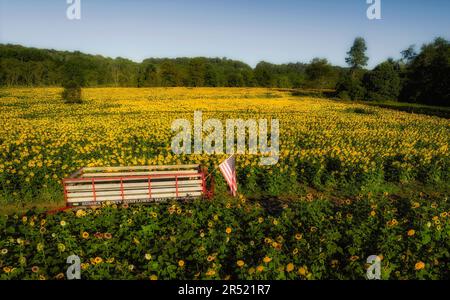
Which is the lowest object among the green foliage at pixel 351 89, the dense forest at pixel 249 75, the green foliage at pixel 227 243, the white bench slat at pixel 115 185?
the green foliage at pixel 227 243

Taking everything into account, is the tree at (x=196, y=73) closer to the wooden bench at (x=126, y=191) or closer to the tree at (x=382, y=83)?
the tree at (x=382, y=83)

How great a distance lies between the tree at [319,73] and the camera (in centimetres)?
8438

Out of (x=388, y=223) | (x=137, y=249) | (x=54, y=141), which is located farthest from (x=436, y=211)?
(x=54, y=141)

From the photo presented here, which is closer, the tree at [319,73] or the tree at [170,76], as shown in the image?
the tree at [319,73]

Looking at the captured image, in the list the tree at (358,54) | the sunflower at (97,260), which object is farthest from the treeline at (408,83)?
the sunflower at (97,260)

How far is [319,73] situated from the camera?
3324 inches

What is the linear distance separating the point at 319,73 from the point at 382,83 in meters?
33.7

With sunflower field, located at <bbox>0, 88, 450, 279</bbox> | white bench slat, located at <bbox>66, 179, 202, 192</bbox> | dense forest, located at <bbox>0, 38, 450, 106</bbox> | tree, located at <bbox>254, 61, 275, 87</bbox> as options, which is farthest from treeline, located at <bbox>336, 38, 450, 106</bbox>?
white bench slat, located at <bbox>66, 179, 202, 192</bbox>

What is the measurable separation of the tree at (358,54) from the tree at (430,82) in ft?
68.4

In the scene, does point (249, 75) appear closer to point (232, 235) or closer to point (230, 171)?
point (230, 171)

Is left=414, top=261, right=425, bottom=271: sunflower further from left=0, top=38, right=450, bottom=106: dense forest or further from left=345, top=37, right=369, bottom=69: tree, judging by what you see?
left=345, top=37, right=369, bottom=69: tree

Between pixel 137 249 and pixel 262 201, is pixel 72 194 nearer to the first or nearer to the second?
pixel 137 249
